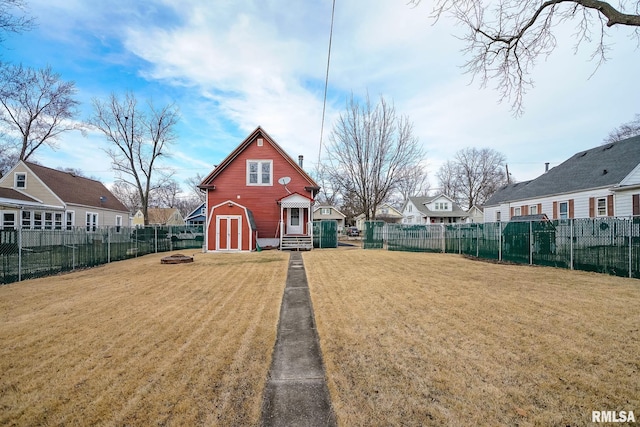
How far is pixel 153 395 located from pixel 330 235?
18.6 meters

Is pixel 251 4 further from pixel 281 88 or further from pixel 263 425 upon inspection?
pixel 263 425

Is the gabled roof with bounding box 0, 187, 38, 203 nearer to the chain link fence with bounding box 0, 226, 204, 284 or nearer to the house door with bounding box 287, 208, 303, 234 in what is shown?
the chain link fence with bounding box 0, 226, 204, 284

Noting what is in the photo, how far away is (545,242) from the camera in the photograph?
42.2 ft

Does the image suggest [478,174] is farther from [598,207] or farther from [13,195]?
[13,195]

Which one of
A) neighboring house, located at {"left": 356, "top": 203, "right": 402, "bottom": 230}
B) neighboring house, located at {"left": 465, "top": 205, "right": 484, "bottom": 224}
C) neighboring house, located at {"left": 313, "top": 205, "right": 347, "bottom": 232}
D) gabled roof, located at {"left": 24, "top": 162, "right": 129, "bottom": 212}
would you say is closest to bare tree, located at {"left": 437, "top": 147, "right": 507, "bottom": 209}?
neighboring house, located at {"left": 465, "top": 205, "right": 484, "bottom": 224}

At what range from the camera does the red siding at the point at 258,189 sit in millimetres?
20625

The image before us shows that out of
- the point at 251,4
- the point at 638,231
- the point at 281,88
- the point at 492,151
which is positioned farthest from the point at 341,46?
the point at 492,151

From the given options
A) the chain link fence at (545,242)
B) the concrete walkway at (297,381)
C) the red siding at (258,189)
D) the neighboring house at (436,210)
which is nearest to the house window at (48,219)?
the red siding at (258,189)

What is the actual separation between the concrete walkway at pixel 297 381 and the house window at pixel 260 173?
51.6ft

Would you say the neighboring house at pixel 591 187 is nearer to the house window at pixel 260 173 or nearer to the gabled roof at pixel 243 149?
the gabled roof at pixel 243 149

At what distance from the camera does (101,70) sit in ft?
58.8

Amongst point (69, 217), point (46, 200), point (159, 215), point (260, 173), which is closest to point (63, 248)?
point (260, 173)

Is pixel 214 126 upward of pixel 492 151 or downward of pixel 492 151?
downward

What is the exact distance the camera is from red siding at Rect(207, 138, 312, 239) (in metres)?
20.6
